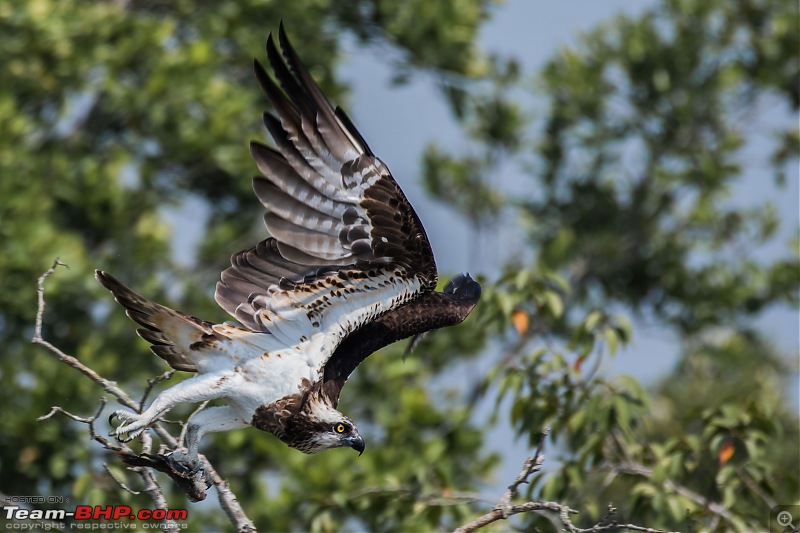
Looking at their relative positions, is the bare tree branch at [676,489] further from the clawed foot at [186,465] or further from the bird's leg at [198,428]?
the clawed foot at [186,465]

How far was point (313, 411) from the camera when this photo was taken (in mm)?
6723

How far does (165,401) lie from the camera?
20.8 ft

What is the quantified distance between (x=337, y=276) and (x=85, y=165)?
658 cm

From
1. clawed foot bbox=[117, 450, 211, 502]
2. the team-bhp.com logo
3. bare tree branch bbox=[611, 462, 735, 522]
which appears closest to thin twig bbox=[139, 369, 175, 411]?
clawed foot bbox=[117, 450, 211, 502]

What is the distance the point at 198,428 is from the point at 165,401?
35 cm

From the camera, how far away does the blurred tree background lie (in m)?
7.58

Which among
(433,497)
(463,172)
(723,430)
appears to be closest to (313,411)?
(433,497)

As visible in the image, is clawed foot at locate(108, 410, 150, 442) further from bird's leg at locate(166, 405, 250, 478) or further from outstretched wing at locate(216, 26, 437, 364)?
outstretched wing at locate(216, 26, 437, 364)

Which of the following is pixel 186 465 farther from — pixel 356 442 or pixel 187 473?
pixel 356 442

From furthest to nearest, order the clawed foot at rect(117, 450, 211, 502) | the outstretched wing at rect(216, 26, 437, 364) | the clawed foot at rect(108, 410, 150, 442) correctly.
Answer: the outstretched wing at rect(216, 26, 437, 364)
the clawed foot at rect(108, 410, 150, 442)
the clawed foot at rect(117, 450, 211, 502)

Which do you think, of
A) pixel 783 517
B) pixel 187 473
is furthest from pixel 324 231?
pixel 783 517

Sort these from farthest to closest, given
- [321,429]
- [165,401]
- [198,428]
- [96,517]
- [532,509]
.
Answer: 1. [96,517]
2. [321,429]
3. [198,428]
4. [165,401]
5. [532,509]

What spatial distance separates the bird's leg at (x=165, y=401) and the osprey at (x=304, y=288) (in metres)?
0.01

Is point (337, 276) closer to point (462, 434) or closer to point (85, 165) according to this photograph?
point (462, 434)
